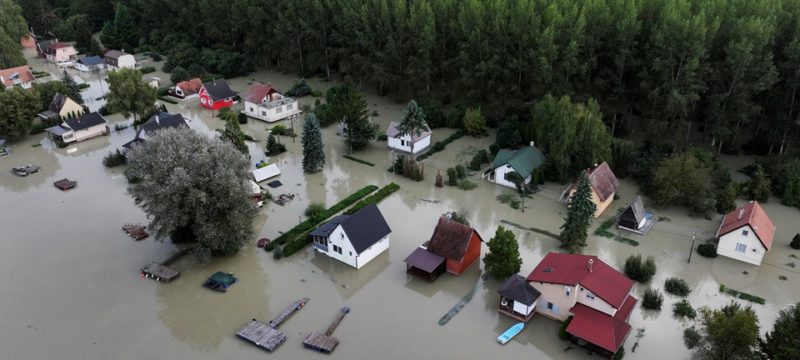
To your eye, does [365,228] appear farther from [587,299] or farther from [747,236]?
[747,236]

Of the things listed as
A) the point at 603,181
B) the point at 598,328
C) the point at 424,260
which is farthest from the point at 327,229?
the point at 603,181

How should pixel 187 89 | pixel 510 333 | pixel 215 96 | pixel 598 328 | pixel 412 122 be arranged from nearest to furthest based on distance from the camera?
pixel 598 328 < pixel 510 333 < pixel 412 122 < pixel 215 96 < pixel 187 89

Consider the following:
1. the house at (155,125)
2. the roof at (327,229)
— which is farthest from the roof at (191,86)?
the roof at (327,229)

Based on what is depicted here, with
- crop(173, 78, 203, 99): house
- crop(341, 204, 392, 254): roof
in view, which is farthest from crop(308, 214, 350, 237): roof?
crop(173, 78, 203, 99): house

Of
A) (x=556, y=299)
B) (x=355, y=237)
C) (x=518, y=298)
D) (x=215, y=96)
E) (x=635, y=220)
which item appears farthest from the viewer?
(x=215, y=96)

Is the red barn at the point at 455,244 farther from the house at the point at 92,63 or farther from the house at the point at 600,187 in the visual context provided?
the house at the point at 92,63

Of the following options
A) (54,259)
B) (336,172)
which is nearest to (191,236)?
(54,259)
